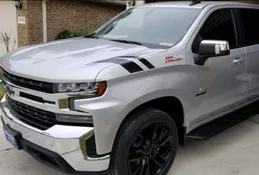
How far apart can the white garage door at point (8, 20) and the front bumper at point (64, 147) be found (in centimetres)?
1022

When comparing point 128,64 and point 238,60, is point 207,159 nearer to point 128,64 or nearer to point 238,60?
point 238,60

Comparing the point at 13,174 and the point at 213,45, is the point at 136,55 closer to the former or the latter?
the point at 213,45

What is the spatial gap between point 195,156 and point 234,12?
6.45 feet

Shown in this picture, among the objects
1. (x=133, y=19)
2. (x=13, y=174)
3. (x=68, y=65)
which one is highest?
(x=133, y=19)

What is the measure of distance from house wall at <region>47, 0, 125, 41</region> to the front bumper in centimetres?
959

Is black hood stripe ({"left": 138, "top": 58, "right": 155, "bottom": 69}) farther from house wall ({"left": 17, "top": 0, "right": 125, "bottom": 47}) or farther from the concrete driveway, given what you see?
house wall ({"left": 17, "top": 0, "right": 125, "bottom": 47})

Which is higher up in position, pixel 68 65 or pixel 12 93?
pixel 68 65

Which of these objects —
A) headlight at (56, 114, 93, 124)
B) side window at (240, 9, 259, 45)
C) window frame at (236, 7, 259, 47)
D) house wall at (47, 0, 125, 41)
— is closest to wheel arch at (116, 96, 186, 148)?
headlight at (56, 114, 93, 124)

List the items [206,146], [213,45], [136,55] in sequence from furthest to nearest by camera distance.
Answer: [206,146] < [213,45] < [136,55]

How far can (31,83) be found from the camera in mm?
2977

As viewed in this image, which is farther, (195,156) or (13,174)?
(195,156)

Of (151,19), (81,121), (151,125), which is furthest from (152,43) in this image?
(81,121)

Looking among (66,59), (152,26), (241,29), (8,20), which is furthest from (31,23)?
(66,59)

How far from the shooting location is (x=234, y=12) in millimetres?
4555
